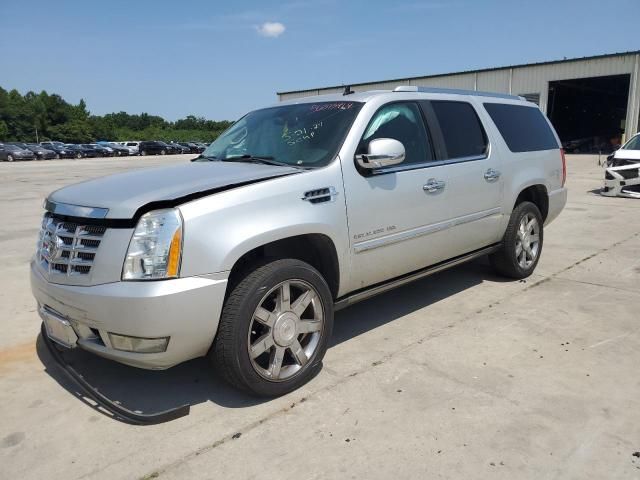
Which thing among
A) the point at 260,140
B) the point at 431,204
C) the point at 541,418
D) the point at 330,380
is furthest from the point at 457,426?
the point at 260,140

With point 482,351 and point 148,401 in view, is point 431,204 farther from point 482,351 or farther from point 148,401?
point 148,401

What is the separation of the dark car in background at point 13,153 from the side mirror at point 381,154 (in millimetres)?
46336

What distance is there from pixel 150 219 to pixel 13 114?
101m

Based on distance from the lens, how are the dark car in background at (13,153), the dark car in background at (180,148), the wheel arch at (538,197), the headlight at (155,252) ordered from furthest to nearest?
the dark car in background at (180,148)
the dark car in background at (13,153)
the wheel arch at (538,197)
the headlight at (155,252)

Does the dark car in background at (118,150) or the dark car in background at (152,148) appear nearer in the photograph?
the dark car in background at (118,150)

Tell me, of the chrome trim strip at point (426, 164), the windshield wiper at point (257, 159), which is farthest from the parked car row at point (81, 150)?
the chrome trim strip at point (426, 164)

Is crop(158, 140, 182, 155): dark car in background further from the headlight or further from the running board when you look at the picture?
the headlight

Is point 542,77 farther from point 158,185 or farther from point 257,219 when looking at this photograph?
point 158,185

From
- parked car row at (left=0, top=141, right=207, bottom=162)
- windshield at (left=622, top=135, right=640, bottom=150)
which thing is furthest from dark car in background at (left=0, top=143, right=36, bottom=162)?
windshield at (left=622, top=135, right=640, bottom=150)

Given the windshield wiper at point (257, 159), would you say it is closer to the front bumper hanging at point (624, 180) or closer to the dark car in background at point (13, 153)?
the front bumper hanging at point (624, 180)

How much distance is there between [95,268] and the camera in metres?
2.78

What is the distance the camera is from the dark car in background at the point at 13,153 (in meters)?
42.3

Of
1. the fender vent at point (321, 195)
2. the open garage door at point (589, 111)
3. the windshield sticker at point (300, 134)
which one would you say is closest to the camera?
the fender vent at point (321, 195)

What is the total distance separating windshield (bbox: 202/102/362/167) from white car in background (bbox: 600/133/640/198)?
10304 millimetres
